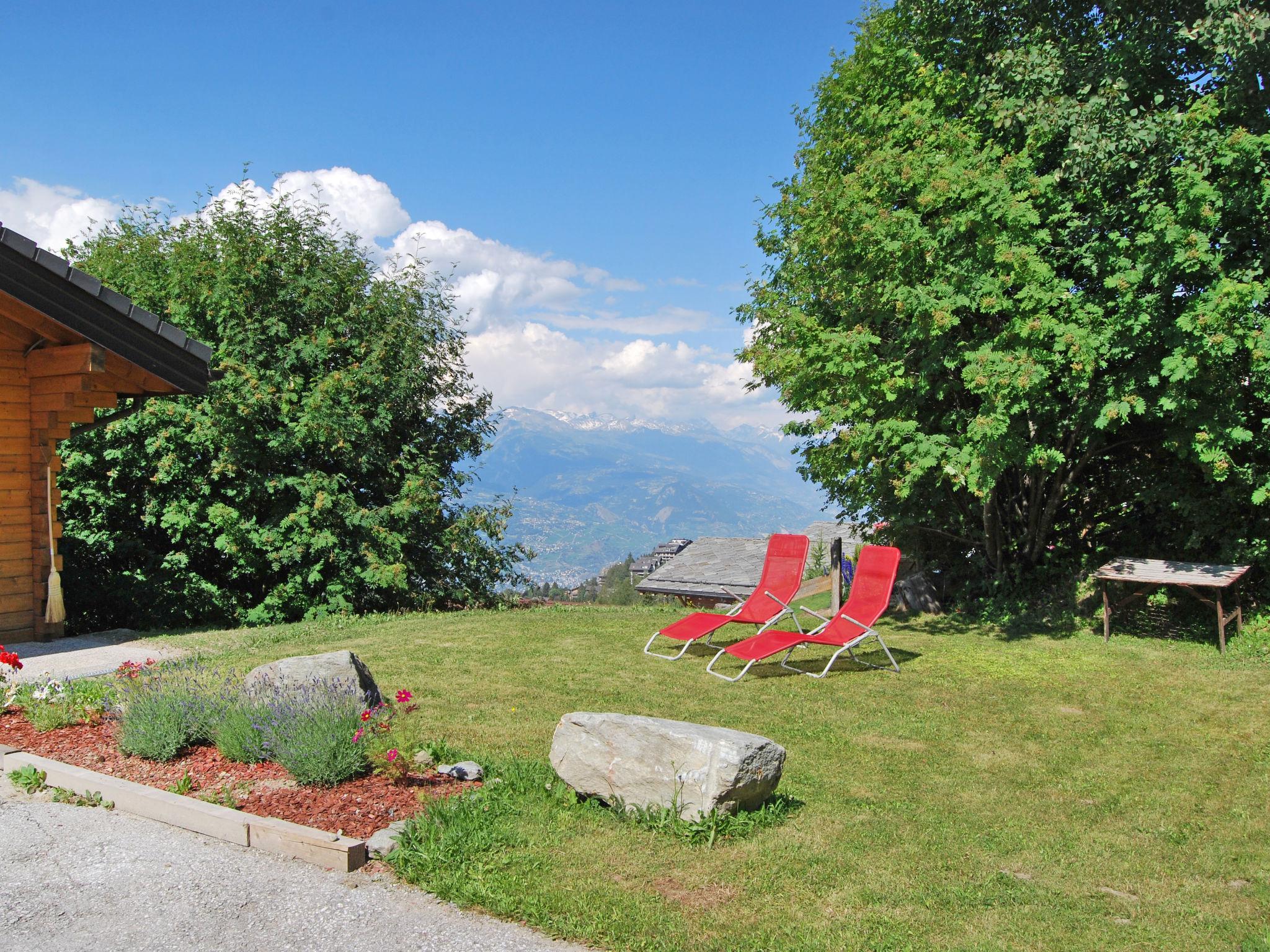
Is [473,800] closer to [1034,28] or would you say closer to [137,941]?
[137,941]

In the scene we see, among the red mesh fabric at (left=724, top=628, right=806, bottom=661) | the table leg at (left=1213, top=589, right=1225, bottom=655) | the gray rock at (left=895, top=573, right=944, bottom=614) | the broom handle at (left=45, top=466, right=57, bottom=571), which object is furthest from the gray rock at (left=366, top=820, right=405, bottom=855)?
the gray rock at (left=895, top=573, right=944, bottom=614)

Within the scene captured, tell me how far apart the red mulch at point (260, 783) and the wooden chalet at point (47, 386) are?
14.7ft

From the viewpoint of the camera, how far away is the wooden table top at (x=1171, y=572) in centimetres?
894

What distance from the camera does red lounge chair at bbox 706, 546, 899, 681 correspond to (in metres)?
8.12

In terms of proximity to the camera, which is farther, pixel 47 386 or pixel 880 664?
pixel 47 386

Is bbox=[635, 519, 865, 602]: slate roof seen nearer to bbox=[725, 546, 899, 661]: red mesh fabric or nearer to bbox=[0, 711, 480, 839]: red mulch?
bbox=[725, 546, 899, 661]: red mesh fabric

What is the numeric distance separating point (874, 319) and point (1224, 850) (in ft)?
24.9

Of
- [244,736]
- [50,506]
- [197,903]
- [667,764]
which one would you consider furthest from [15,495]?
[667,764]

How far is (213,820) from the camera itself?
13.7ft

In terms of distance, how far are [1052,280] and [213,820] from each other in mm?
8875

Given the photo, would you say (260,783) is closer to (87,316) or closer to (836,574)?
(87,316)

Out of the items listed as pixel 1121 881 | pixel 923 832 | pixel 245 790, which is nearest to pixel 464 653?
pixel 245 790

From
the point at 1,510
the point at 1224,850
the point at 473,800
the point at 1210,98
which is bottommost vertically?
the point at 1224,850

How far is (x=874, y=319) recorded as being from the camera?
1085 centimetres
